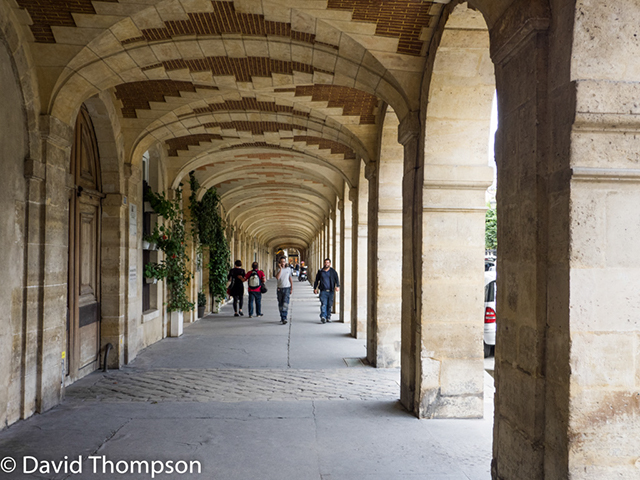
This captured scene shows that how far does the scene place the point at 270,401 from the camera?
4.86 metres

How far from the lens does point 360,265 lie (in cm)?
864

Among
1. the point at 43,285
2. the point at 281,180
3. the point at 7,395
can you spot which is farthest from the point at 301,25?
the point at 281,180

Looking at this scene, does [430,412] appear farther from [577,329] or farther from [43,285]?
[43,285]

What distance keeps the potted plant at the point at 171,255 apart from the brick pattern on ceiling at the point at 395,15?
491 cm

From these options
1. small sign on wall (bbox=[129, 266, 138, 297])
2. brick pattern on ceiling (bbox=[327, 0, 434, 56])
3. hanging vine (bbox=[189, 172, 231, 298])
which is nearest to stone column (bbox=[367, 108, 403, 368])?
brick pattern on ceiling (bbox=[327, 0, 434, 56])

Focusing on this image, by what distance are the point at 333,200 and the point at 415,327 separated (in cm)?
1024

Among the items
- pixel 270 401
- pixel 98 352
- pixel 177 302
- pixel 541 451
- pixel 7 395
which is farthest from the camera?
pixel 177 302

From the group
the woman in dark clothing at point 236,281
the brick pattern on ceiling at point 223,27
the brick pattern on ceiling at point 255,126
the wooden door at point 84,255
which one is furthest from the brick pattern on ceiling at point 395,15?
the woman in dark clothing at point 236,281

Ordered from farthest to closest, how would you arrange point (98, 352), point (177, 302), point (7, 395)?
point (177, 302) < point (98, 352) < point (7, 395)

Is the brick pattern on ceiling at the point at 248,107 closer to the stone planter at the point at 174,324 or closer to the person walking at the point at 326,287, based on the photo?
the stone planter at the point at 174,324

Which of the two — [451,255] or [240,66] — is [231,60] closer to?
[240,66]

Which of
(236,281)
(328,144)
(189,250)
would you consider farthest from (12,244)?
(236,281)

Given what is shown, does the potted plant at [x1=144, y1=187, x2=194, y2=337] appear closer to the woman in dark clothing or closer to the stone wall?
the woman in dark clothing

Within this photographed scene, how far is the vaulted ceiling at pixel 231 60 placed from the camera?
4.22 meters
